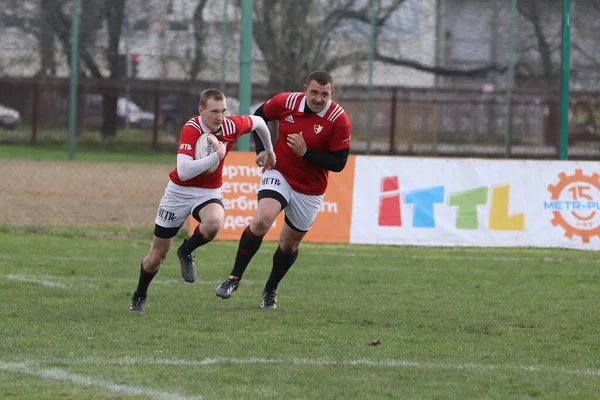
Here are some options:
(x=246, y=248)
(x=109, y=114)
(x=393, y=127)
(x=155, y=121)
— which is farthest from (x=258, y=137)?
(x=109, y=114)

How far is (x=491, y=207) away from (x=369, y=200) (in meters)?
1.51

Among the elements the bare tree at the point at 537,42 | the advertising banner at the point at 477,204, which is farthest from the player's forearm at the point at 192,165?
the bare tree at the point at 537,42

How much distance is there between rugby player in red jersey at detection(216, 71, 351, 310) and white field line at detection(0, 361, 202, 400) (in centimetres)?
244

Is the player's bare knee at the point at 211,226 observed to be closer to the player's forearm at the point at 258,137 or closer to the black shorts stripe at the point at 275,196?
the black shorts stripe at the point at 275,196

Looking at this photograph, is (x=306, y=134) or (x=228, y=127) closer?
(x=228, y=127)

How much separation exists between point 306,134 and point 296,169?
287mm

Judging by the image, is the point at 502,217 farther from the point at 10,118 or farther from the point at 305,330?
the point at 10,118

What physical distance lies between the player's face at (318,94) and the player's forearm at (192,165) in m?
0.94

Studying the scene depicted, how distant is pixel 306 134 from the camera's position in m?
8.26

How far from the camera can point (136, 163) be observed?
23.6 metres

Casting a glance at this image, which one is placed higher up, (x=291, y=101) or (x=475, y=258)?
(x=291, y=101)

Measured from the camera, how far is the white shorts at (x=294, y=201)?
8258 millimetres

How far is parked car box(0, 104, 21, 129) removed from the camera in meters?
24.4

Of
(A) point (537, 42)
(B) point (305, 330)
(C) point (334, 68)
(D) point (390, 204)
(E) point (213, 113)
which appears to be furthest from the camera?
(A) point (537, 42)
